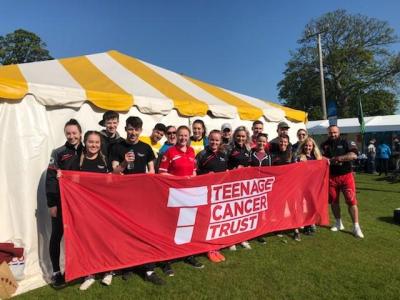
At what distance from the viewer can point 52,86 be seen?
4.80m

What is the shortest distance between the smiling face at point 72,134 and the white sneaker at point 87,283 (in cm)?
151

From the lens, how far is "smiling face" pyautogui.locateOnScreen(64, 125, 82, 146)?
414 cm

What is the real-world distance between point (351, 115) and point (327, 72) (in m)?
5.26

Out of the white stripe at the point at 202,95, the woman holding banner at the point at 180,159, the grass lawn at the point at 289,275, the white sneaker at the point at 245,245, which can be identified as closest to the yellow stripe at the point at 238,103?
the white stripe at the point at 202,95

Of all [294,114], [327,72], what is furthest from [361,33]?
[294,114]

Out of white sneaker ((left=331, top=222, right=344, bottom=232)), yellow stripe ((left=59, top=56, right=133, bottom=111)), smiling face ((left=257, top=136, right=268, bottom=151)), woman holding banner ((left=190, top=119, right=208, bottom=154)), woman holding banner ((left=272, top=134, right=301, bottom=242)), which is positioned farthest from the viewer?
white sneaker ((left=331, top=222, right=344, bottom=232))

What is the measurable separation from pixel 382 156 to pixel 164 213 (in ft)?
48.2

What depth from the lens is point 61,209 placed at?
→ 4.06 m

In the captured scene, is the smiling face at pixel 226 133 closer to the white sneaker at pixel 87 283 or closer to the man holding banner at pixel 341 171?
the man holding banner at pixel 341 171

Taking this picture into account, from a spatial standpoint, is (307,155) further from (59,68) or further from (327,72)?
(327,72)

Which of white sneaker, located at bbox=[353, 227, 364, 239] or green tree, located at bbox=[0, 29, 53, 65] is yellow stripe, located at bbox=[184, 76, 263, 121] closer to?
white sneaker, located at bbox=[353, 227, 364, 239]

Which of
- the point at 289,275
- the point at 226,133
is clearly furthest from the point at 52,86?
the point at 289,275

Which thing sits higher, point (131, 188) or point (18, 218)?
point (131, 188)

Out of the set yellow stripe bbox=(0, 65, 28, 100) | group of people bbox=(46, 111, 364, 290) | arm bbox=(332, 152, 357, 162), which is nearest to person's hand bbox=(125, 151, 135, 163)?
group of people bbox=(46, 111, 364, 290)
